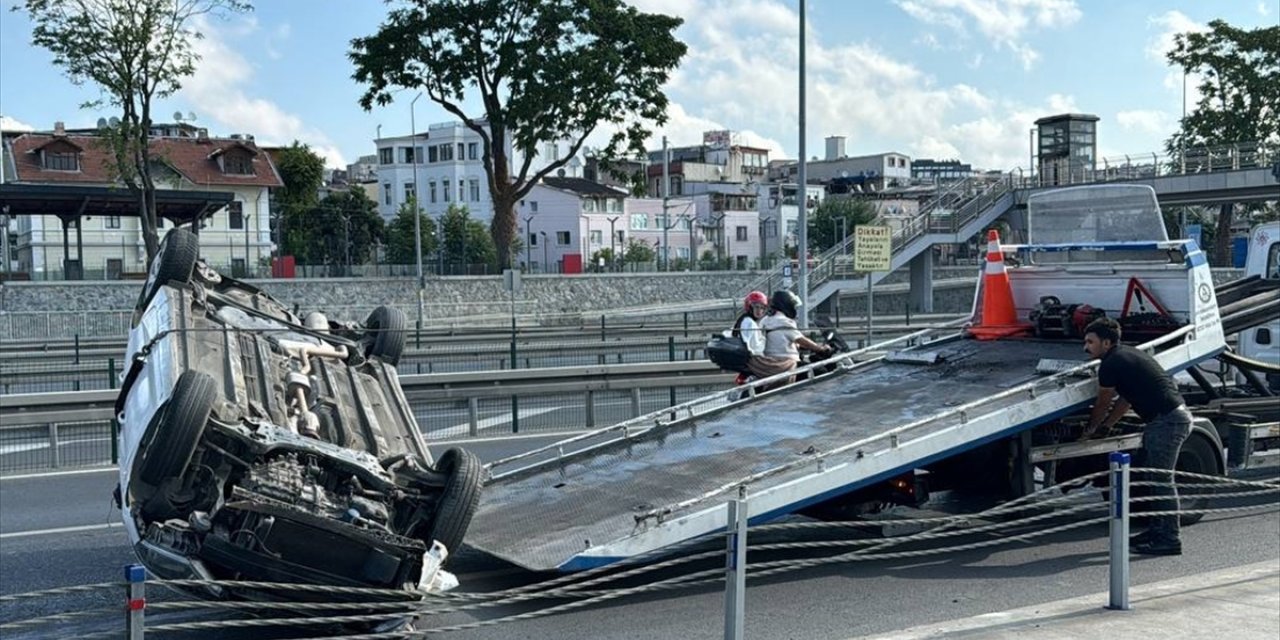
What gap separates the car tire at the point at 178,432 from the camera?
243 inches

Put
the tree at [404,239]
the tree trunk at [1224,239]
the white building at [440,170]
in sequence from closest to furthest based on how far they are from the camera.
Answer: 1. the tree trunk at [1224,239]
2. the tree at [404,239]
3. the white building at [440,170]

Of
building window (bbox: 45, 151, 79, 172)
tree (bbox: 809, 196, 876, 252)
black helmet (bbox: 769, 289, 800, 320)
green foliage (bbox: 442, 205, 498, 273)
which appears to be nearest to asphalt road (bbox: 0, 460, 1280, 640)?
black helmet (bbox: 769, 289, 800, 320)

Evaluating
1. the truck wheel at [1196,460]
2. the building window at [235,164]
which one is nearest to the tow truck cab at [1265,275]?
the truck wheel at [1196,460]

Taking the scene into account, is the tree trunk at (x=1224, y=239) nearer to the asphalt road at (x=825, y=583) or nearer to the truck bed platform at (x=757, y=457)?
the asphalt road at (x=825, y=583)

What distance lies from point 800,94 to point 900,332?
10.3 meters

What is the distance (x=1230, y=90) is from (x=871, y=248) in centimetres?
4758

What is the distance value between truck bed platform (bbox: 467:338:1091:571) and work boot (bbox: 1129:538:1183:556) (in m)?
1.15

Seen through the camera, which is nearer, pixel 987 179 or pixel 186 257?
pixel 186 257

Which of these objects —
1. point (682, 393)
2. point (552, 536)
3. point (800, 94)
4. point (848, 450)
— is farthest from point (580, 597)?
point (800, 94)

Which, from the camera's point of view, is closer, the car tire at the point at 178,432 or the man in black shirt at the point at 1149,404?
the car tire at the point at 178,432

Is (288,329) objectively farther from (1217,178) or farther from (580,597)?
(1217,178)

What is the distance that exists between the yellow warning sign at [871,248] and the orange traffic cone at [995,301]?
23.5ft

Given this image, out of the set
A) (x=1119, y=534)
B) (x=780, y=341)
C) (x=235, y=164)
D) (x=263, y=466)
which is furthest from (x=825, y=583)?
(x=235, y=164)

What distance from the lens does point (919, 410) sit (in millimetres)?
9031
